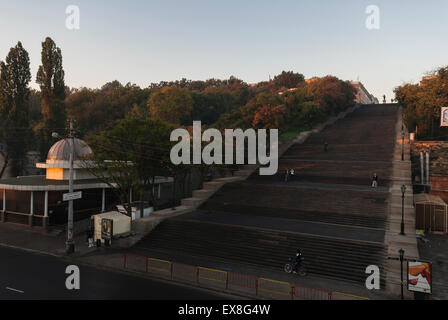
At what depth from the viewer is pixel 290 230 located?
22.9 m

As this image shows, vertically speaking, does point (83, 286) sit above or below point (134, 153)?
below

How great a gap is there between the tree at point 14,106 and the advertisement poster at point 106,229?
2798 cm

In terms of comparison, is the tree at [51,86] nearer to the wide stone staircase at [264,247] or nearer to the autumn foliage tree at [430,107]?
the wide stone staircase at [264,247]

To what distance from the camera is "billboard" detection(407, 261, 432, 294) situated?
13.7 meters

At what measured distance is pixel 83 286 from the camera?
641 inches

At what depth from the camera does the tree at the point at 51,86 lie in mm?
46062

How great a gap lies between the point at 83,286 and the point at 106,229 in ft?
25.6

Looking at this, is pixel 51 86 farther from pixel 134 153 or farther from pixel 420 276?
pixel 420 276
